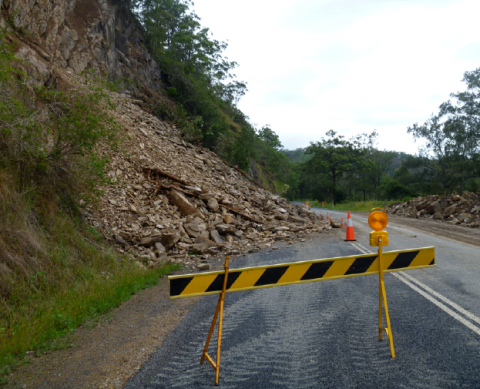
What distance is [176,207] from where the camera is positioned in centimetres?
1302

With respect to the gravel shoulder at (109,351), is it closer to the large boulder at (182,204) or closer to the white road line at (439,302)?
→ the white road line at (439,302)

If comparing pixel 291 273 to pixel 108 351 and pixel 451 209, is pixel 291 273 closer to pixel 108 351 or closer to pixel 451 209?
pixel 108 351

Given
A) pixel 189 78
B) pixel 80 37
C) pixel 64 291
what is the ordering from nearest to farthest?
1. pixel 64 291
2. pixel 80 37
3. pixel 189 78

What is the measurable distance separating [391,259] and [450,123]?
122ft

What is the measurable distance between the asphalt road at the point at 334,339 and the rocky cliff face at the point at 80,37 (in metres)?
12.0

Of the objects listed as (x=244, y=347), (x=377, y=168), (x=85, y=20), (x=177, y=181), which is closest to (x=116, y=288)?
(x=244, y=347)

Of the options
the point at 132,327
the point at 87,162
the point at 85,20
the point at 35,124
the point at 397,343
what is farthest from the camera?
the point at 85,20

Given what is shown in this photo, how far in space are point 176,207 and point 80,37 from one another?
12899mm

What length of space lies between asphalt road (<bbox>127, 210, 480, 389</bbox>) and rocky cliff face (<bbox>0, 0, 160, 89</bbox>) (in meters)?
12.0

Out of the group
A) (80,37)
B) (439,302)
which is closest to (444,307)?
(439,302)

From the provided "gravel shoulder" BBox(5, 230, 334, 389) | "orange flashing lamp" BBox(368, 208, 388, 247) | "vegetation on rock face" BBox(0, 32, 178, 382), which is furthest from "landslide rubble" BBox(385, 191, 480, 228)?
"gravel shoulder" BBox(5, 230, 334, 389)

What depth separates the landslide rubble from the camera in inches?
739

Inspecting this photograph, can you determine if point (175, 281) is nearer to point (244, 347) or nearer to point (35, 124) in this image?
point (244, 347)

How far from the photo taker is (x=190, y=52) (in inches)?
1222
